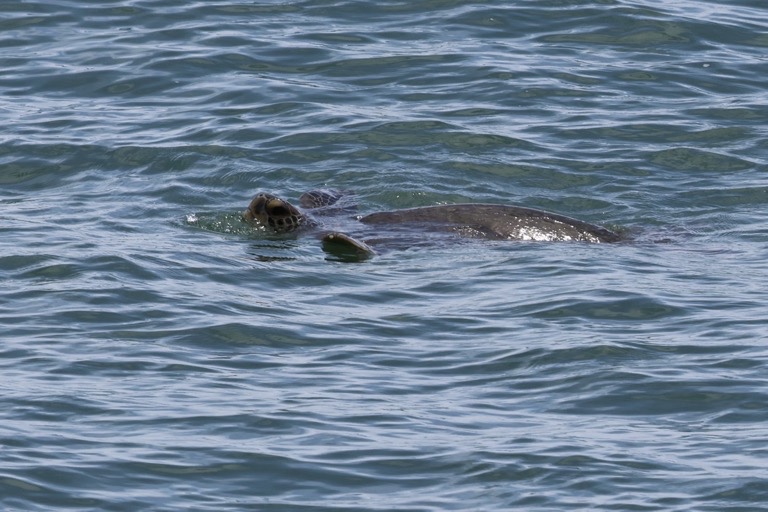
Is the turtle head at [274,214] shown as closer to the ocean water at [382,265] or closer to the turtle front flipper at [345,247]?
the ocean water at [382,265]

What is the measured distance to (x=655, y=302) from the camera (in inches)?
416

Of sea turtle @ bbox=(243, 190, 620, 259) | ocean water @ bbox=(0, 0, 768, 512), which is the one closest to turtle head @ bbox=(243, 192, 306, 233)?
sea turtle @ bbox=(243, 190, 620, 259)

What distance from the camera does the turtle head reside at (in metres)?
12.3

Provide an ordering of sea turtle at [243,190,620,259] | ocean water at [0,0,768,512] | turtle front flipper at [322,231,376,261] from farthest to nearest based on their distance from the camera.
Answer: sea turtle at [243,190,620,259] → turtle front flipper at [322,231,376,261] → ocean water at [0,0,768,512]

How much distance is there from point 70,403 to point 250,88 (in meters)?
Answer: 8.52

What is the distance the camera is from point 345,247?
11703mm

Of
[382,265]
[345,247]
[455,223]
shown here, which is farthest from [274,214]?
[455,223]

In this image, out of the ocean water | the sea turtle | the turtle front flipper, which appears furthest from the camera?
the sea turtle

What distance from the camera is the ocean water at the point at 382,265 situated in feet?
25.9

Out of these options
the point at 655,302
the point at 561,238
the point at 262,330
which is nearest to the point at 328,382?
the point at 262,330

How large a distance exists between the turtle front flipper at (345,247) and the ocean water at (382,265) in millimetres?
94

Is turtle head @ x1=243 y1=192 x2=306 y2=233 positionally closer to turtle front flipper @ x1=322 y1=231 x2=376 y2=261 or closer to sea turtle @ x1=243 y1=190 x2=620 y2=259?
sea turtle @ x1=243 y1=190 x2=620 y2=259

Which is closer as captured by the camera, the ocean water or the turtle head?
the ocean water

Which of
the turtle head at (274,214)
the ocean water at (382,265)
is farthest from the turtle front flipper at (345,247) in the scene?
the turtle head at (274,214)
